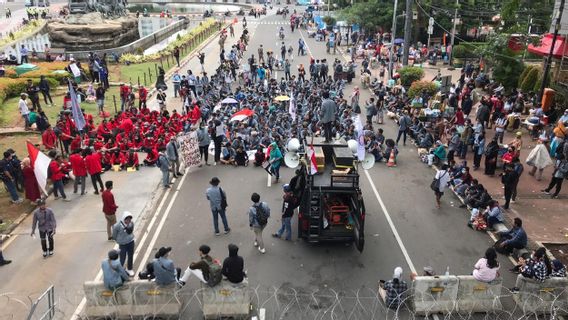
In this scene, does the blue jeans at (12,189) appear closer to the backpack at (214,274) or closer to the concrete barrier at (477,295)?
the backpack at (214,274)

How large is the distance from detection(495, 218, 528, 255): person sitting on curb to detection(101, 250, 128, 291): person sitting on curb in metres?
8.75

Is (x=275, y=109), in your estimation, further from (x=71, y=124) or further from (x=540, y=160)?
(x=540, y=160)

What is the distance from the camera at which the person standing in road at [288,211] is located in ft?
39.0

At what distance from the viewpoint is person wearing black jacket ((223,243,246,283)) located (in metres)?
8.98

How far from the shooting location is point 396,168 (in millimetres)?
17797

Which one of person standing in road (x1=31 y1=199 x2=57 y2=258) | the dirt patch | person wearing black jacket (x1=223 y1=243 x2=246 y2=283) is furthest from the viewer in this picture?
the dirt patch

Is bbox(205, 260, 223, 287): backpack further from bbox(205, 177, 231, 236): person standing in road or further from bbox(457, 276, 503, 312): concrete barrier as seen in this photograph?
bbox(457, 276, 503, 312): concrete barrier

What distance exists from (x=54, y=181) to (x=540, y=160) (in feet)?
50.7

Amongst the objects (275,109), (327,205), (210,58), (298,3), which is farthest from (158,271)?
(298,3)

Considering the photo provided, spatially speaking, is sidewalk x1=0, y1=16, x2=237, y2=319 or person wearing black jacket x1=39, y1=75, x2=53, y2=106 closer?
sidewalk x1=0, y1=16, x2=237, y2=319

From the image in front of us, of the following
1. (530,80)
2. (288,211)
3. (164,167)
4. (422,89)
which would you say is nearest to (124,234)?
(288,211)

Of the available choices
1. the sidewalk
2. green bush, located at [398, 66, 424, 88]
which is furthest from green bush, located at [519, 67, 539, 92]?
the sidewalk

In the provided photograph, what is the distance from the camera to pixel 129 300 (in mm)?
9203

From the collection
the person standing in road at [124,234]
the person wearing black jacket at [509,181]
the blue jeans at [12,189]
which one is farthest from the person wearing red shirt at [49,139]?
the person wearing black jacket at [509,181]
